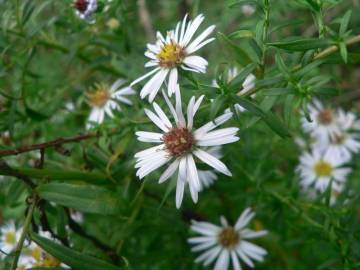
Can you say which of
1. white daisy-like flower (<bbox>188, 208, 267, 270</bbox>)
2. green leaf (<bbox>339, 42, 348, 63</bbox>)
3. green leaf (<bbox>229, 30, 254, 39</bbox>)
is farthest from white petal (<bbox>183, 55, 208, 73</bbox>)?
white daisy-like flower (<bbox>188, 208, 267, 270</bbox>)

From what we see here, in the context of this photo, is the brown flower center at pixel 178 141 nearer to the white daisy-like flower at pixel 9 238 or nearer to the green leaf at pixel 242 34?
the green leaf at pixel 242 34

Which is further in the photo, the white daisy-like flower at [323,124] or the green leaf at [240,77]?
the white daisy-like flower at [323,124]

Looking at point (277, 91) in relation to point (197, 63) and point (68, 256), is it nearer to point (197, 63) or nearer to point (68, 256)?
point (197, 63)

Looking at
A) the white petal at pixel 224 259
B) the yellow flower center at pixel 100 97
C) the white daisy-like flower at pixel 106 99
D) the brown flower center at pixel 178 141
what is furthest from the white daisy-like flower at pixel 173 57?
the white petal at pixel 224 259

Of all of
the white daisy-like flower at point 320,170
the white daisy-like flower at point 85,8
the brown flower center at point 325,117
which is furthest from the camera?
the brown flower center at point 325,117

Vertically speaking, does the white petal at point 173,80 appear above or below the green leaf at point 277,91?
above

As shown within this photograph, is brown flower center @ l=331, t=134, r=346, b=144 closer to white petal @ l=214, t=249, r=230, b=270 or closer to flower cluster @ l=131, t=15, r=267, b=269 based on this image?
white petal @ l=214, t=249, r=230, b=270
